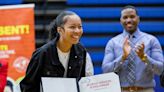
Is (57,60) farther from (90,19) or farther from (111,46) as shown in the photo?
(90,19)

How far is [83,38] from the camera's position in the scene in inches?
197

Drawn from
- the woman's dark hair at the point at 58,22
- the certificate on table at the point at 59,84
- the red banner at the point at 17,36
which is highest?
the woman's dark hair at the point at 58,22

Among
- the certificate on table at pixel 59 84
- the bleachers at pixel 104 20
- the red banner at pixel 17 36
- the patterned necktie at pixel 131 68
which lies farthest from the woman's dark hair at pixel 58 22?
the bleachers at pixel 104 20

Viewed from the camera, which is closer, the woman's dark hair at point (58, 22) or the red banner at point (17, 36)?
the woman's dark hair at point (58, 22)

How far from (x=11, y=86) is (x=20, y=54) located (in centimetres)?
35

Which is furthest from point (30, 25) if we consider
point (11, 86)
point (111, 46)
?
point (111, 46)

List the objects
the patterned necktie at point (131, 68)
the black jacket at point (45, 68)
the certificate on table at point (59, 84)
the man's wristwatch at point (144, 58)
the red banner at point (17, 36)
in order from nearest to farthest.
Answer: the certificate on table at point (59, 84) → the black jacket at point (45, 68) → the man's wristwatch at point (144, 58) → the patterned necktie at point (131, 68) → the red banner at point (17, 36)

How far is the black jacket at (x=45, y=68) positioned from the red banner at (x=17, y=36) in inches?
76.4

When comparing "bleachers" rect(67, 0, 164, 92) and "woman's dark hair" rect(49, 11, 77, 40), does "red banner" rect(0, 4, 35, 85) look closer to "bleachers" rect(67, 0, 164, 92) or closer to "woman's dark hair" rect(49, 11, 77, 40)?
"bleachers" rect(67, 0, 164, 92)

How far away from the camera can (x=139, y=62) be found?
132 inches

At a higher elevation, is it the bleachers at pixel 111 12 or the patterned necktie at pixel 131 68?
the bleachers at pixel 111 12

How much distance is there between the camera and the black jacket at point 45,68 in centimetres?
241

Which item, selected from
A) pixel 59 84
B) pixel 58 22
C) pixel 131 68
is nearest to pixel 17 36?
pixel 131 68

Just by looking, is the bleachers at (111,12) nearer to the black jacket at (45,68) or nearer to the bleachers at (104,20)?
the bleachers at (104,20)
